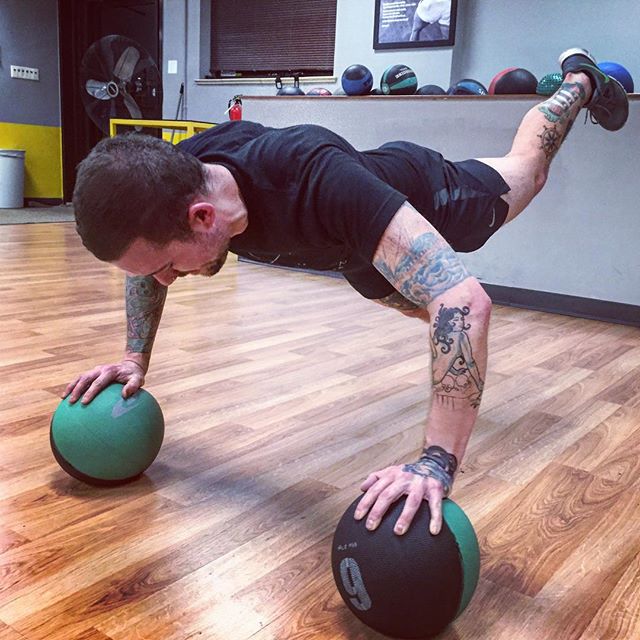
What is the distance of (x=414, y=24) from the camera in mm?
4750

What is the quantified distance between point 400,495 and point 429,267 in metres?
0.33

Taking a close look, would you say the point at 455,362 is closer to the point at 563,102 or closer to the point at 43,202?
the point at 563,102

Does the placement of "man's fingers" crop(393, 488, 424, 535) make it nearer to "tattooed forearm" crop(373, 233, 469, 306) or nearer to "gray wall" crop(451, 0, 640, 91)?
"tattooed forearm" crop(373, 233, 469, 306)

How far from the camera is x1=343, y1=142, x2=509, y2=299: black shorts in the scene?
1.50m

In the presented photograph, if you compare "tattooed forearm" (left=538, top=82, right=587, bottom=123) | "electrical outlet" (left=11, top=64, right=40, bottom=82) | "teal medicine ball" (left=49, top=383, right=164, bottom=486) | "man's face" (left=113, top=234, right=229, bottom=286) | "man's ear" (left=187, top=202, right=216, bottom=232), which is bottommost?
"teal medicine ball" (left=49, top=383, right=164, bottom=486)

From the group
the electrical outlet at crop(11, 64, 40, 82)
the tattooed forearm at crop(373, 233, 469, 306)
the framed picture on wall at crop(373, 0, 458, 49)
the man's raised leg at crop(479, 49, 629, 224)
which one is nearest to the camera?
the tattooed forearm at crop(373, 233, 469, 306)

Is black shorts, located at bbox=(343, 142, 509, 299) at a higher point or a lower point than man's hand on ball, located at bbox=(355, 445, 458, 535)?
higher

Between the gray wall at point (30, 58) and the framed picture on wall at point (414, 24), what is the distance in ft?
13.5

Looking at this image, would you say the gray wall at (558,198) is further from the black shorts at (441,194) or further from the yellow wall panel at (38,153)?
the yellow wall panel at (38,153)

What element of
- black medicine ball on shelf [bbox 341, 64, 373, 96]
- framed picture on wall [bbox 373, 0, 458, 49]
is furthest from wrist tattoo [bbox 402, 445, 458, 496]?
framed picture on wall [bbox 373, 0, 458, 49]

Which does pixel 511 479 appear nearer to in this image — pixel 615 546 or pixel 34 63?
pixel 615 546

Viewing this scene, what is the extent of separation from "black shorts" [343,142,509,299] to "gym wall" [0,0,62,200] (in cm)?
665

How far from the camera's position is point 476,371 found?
1.01 m

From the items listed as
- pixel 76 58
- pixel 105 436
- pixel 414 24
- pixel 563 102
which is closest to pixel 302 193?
pixel 105 436
